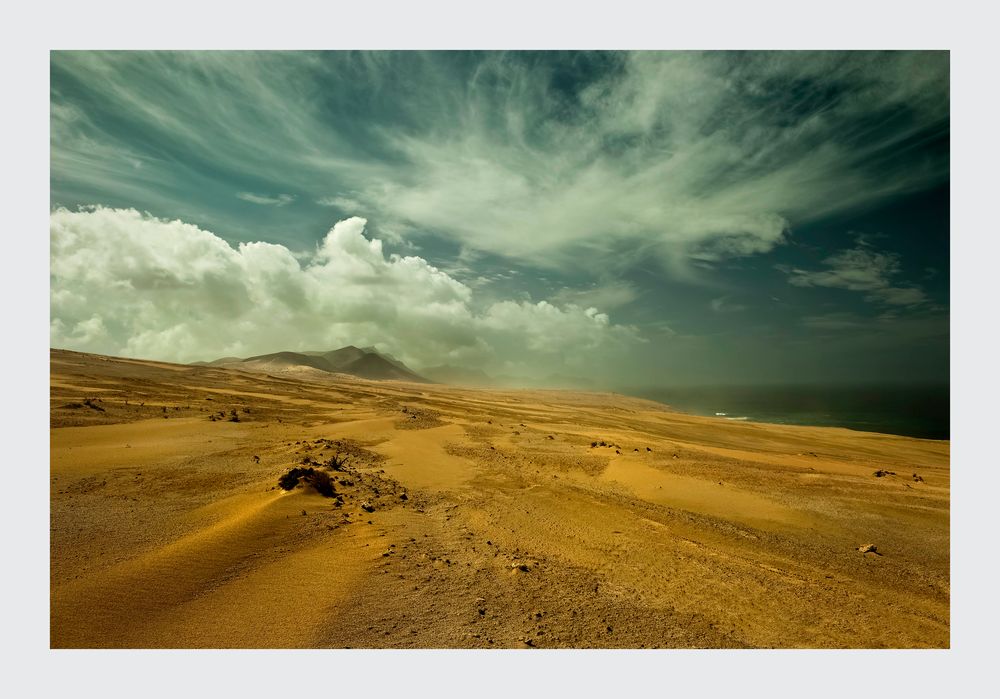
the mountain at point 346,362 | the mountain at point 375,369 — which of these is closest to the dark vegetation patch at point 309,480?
the mountain at point 346,362

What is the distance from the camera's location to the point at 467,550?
17.8 feet

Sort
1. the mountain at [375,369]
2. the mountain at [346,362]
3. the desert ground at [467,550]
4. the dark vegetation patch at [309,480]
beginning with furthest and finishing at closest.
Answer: the mountain at [375,369], the mountain at [346,362], the dark vegetation patch at [309,480], the desert ground at [467,550]

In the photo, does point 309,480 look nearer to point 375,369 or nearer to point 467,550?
point 467,550

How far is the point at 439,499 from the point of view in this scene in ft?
25.3

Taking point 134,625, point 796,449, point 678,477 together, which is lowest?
point 796,449

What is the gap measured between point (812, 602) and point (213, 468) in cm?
1021

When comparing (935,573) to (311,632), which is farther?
(935,573)

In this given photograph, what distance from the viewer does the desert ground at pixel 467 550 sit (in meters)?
3.87

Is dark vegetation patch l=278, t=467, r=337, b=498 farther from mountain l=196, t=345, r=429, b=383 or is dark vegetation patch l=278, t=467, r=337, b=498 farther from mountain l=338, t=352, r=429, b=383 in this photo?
mountain l=338, t=352, r=429, b=383

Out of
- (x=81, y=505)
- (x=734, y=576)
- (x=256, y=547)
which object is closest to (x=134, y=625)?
(x=256, y=547)

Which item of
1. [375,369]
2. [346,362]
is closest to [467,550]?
[375,369]

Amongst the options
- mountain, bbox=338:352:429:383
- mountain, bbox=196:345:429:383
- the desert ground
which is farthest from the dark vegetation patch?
mountain, bbox=338:352:429:383

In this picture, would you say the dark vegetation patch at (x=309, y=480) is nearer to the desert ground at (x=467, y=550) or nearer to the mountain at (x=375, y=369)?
the desert ground at (x=467, y=550)

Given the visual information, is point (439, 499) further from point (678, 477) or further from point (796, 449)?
point (796, 449)
